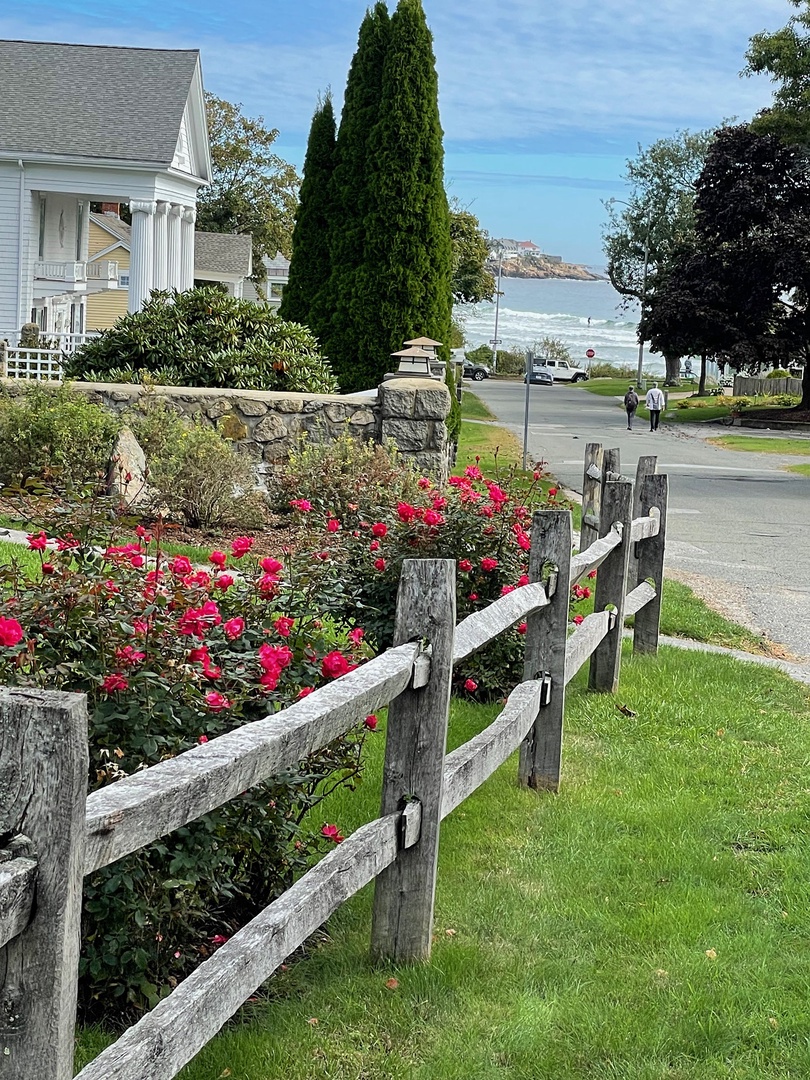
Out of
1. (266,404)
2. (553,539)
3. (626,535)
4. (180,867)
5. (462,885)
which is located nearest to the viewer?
(180,867)

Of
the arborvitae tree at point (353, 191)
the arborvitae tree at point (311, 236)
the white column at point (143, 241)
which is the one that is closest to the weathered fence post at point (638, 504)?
the arborvitae tree at point (353, 191)

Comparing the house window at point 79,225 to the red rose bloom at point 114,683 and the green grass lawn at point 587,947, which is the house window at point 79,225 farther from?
the red rose bloom at point 114,683

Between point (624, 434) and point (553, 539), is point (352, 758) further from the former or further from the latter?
point (624, 434)

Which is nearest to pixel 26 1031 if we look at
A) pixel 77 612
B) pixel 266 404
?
pixel 77 612

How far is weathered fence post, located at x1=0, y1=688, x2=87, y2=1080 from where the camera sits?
68.2 inches

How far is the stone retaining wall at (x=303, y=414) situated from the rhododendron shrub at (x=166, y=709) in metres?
7.85

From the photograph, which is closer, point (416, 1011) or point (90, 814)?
point (90, 814)

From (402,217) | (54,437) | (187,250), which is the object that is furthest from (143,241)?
(54,437)

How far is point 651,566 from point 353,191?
1338 cm

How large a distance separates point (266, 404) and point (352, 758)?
26.6 ft

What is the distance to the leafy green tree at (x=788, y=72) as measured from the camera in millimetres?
40938

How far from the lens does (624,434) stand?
1399 inches

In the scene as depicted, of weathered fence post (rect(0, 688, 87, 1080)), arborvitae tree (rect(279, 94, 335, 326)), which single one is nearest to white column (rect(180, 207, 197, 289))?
arborvitae tree (rect(279, 94, 335, 326))

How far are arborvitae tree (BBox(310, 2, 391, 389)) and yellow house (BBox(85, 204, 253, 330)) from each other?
1008 inches
